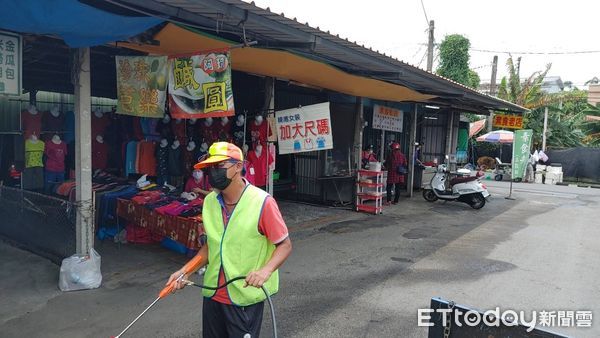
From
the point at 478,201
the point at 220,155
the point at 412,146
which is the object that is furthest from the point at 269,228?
the point at 412,146

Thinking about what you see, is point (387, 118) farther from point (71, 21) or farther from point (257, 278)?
point (257, 278)

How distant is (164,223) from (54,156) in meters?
2.79

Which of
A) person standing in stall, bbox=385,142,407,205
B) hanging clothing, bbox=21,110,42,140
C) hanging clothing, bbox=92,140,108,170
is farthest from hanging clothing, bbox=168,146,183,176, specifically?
person standing in stall, bbox=385,142,407,205

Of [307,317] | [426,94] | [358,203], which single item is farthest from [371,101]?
[307,317]

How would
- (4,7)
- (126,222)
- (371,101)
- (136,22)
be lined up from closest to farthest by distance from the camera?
(4,7)
(136,22)
(126,222)
(371,101)

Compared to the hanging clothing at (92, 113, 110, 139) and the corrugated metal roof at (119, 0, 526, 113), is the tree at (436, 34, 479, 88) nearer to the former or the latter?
the corrugated metal roof at (119, 0, 526, 113)

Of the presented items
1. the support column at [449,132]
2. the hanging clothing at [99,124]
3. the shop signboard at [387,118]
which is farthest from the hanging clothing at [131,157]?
the support column at [449,132]

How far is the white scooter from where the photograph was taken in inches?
443

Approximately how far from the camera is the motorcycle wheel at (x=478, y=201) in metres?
11.2

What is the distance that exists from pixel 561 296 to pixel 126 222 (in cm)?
616

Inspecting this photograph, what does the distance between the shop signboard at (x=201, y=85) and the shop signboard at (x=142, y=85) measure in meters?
0.13

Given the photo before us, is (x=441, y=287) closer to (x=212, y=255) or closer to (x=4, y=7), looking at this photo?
(x=212, y=255)

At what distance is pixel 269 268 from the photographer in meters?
2.33

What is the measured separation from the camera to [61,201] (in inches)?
209
